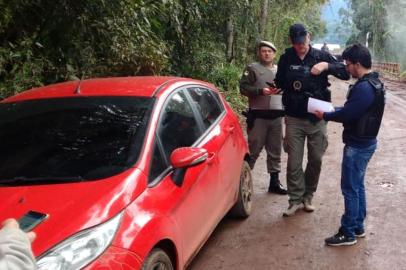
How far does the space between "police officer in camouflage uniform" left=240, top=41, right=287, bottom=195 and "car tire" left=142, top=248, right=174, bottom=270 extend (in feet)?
11.0

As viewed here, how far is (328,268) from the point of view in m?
4.22

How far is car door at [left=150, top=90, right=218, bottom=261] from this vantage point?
3.42 m

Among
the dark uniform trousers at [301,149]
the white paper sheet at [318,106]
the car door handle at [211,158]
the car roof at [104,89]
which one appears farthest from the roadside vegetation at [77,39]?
the white paper sheet at [318,106]

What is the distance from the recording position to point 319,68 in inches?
198

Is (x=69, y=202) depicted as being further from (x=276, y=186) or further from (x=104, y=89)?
(x=276, y=186)

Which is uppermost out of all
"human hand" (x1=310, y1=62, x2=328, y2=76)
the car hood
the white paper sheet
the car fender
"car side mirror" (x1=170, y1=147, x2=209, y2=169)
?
"human hand" (x1=310, y1=62, x2=328, y2=76)

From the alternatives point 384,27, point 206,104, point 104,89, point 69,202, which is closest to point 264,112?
point 206,104

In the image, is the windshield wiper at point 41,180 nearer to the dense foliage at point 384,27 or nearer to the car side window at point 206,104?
the car side window at point 206,104

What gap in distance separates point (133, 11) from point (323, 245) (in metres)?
4.38

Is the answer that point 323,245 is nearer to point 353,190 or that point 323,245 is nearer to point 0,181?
point 353,190

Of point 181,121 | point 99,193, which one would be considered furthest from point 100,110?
point 99,193

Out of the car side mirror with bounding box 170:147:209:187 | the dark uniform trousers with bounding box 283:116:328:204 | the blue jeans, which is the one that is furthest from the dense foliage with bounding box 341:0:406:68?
→ the car side mirror with bounding box 170:147:209:187

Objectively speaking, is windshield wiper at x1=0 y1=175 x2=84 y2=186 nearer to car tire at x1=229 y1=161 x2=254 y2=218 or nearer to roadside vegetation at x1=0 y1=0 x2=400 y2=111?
car tire at x1=229 y1=161 x2=254 y2=218

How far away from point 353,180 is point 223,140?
4.18 feet
